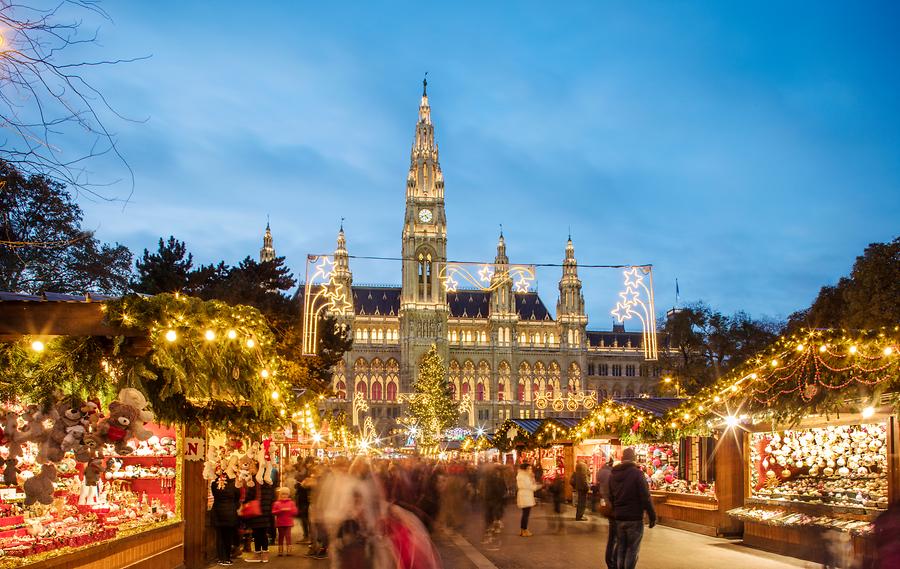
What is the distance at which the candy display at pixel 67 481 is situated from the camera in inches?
297

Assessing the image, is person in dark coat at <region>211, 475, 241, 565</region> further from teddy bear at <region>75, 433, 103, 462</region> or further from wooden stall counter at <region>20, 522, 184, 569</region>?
teddy bear at <region>75, 433, 103, 462</region>

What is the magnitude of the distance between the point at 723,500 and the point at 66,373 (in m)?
11.5

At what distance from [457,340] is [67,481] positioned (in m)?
89.8

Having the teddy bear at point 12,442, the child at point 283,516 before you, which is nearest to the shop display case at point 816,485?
the child at point 283,516

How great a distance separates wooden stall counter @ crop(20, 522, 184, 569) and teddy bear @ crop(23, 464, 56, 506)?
0.63 meters

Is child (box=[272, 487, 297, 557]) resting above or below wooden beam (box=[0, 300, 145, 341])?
below

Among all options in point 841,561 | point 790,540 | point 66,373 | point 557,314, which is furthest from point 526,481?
point 557,314

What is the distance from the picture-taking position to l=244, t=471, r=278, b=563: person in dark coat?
13.1 m

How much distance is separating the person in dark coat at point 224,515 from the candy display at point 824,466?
27.0 feet

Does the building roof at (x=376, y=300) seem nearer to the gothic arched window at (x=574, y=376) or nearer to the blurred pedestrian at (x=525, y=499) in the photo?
the gothic arched window at (x=574, y=376)

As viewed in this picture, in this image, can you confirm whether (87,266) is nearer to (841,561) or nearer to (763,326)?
(841,561)

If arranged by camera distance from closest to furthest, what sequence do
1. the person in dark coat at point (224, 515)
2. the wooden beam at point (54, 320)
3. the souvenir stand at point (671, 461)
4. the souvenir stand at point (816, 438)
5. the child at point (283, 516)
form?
1. the wooden beam at point (54, 320)
2. the souvenir stand at point (816, 438)
3. the person in dark coat at point (224, 515)
4. the child at point (283, 516)
5. the souvenir stand at point (671, 461)

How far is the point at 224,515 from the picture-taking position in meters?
12.4

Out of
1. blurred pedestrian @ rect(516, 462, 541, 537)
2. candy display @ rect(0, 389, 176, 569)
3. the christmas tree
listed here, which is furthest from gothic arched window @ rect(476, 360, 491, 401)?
candy display @ rect(0, 389, 176, 569)
